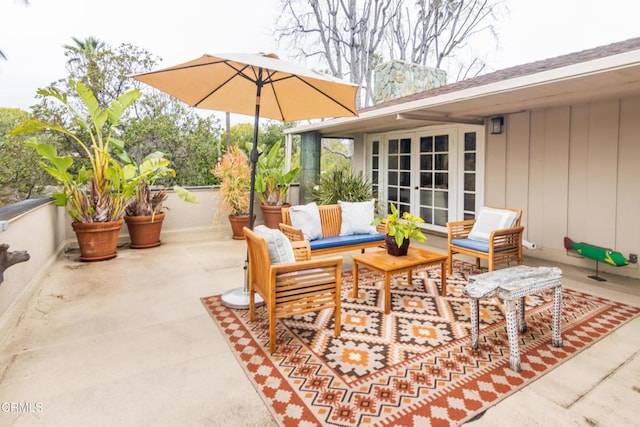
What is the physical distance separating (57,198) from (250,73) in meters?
3.89

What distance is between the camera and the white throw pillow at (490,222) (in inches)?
188

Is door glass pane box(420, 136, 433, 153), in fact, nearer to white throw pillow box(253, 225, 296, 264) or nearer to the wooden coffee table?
the wooden coffee table

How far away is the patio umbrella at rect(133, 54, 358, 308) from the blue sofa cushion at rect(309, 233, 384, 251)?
1.08m

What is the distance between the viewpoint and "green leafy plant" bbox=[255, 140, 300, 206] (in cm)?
775

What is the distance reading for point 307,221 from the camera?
15.9 ft

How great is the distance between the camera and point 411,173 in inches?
307

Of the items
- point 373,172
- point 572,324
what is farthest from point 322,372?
point 373,172

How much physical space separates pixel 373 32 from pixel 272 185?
12674mm

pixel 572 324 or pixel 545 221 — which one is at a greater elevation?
pixel 545 221

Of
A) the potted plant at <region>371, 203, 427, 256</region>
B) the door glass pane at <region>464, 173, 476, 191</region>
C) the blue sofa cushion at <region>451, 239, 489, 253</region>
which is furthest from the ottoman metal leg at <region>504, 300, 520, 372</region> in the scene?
the door glass pane at <region>464, 173, 476, 191</region>

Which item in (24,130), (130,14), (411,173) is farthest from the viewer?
(130,14)

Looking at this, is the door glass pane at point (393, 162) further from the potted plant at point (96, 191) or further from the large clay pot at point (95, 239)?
the large clay pot at point (95, 239)

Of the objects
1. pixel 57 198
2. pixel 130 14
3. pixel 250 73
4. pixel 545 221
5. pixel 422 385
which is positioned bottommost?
pixel 422 385

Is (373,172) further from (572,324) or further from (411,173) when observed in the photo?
(572,324)
